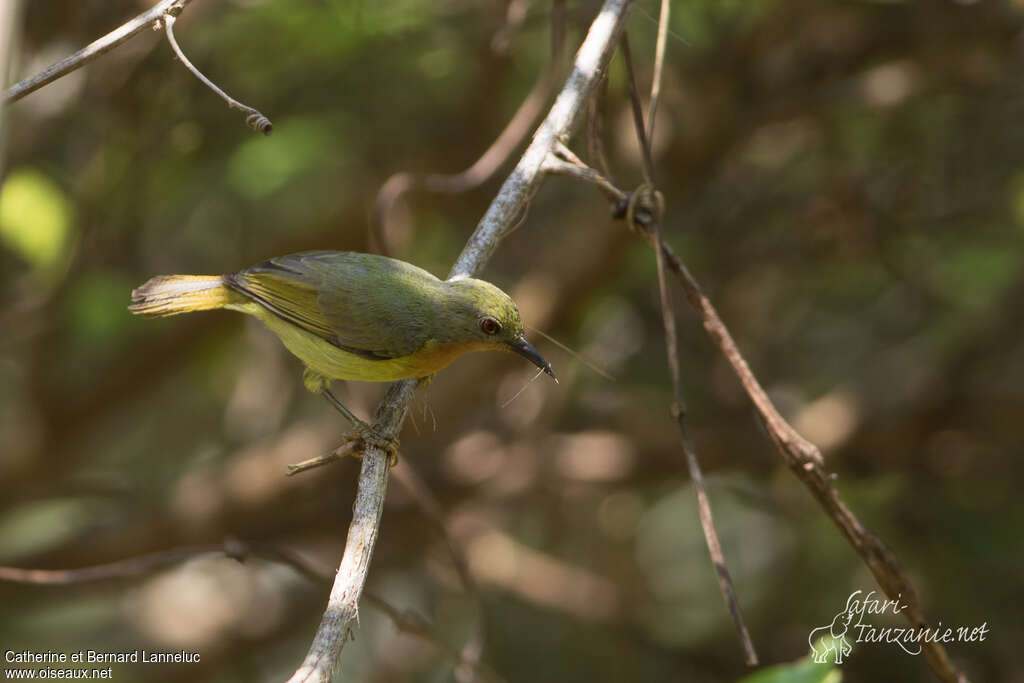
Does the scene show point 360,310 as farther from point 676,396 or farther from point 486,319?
point 676,396

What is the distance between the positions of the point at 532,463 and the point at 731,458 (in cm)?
109

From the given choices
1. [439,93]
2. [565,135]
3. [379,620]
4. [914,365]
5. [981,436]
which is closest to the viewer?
[565,135]

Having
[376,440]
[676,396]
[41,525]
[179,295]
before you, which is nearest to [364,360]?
[376,440]

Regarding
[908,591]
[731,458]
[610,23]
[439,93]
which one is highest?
[439,93]

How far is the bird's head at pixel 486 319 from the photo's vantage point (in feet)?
11.5

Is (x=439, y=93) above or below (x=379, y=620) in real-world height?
above

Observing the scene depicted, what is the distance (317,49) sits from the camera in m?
5.26

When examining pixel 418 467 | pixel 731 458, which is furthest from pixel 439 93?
pixel 731 458

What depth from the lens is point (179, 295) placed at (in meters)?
4.05

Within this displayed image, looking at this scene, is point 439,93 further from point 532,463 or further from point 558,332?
point 532,463

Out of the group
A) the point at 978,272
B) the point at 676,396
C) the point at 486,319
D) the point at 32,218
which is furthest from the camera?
the point at 978,272

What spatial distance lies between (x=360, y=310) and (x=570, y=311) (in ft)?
5.79

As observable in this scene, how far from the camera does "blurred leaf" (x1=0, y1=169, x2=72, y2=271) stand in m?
4.70

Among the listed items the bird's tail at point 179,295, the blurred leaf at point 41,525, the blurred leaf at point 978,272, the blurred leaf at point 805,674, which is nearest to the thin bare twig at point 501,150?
the bird's tail at point 179,295
